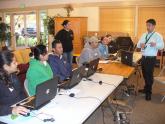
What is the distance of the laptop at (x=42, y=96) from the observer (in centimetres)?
203

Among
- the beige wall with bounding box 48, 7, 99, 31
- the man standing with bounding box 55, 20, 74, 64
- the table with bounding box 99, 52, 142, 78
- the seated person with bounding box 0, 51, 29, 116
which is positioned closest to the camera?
the seated person with bounding box 0, 51, 29, 116

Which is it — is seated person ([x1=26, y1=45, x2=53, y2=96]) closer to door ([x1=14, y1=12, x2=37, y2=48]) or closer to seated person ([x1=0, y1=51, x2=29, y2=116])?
seated person ([x1=0, y1=51, x2=29, y2=116])

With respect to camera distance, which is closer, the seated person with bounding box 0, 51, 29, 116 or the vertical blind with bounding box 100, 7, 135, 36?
the seated person with bounding box 0, 51, 29, 116

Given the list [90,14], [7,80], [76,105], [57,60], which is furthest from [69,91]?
[90,14]

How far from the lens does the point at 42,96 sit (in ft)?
6.90

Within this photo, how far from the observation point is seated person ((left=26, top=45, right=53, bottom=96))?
2.64 metres

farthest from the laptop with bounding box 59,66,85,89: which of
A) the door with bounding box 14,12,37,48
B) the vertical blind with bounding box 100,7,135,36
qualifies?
the door with bounding box 14,12,37,48

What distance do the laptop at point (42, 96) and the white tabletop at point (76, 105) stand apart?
0.18 feet

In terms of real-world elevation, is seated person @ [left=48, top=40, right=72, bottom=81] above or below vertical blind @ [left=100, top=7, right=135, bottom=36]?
below

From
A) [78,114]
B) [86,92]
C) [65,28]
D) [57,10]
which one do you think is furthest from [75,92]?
[57,10]

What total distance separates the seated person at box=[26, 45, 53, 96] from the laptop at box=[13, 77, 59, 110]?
364mm

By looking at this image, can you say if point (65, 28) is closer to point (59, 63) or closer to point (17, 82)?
point (59, 63)

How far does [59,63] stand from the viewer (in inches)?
136

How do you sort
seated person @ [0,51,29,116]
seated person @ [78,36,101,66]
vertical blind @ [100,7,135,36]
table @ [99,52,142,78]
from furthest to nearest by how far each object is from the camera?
vertical blind @ [100,7,135,36], seated person @ [78,36,101,66], table @ [99,52,142,78], seated person @ [0,51,29,116]
